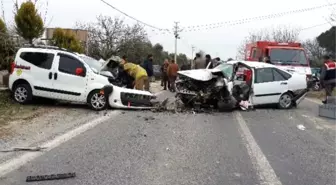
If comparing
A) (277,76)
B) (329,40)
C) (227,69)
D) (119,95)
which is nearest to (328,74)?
(277,76)

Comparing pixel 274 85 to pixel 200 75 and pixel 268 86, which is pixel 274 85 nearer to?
pixel 268 86

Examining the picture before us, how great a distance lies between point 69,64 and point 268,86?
21.4ft

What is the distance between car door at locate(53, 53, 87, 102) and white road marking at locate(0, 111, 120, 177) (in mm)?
1766

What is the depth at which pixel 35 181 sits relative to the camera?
581 centimetres

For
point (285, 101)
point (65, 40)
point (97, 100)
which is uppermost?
point (65, 40)

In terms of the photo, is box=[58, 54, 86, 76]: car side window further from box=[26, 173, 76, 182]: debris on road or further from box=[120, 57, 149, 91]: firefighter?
box=[26, 173, 76, 182]: debris on road

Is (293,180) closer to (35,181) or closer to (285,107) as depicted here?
(35,181)

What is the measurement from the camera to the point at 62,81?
13.6 m

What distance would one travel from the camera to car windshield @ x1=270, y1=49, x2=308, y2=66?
68.7 ft

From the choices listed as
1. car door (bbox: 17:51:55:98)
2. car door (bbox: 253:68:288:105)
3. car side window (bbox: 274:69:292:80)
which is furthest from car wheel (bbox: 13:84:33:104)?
car side window (bbox: 274:69:292:80)

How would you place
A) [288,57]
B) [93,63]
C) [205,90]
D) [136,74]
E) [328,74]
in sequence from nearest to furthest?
[205,90] < [93,63] < [136,74] < [328,74] < [288,57]

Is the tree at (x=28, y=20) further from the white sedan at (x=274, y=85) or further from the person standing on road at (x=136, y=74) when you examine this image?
the white sedan at (x=274, y=85)

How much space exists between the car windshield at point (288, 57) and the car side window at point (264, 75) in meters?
5.71

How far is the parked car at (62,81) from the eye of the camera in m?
13.5
